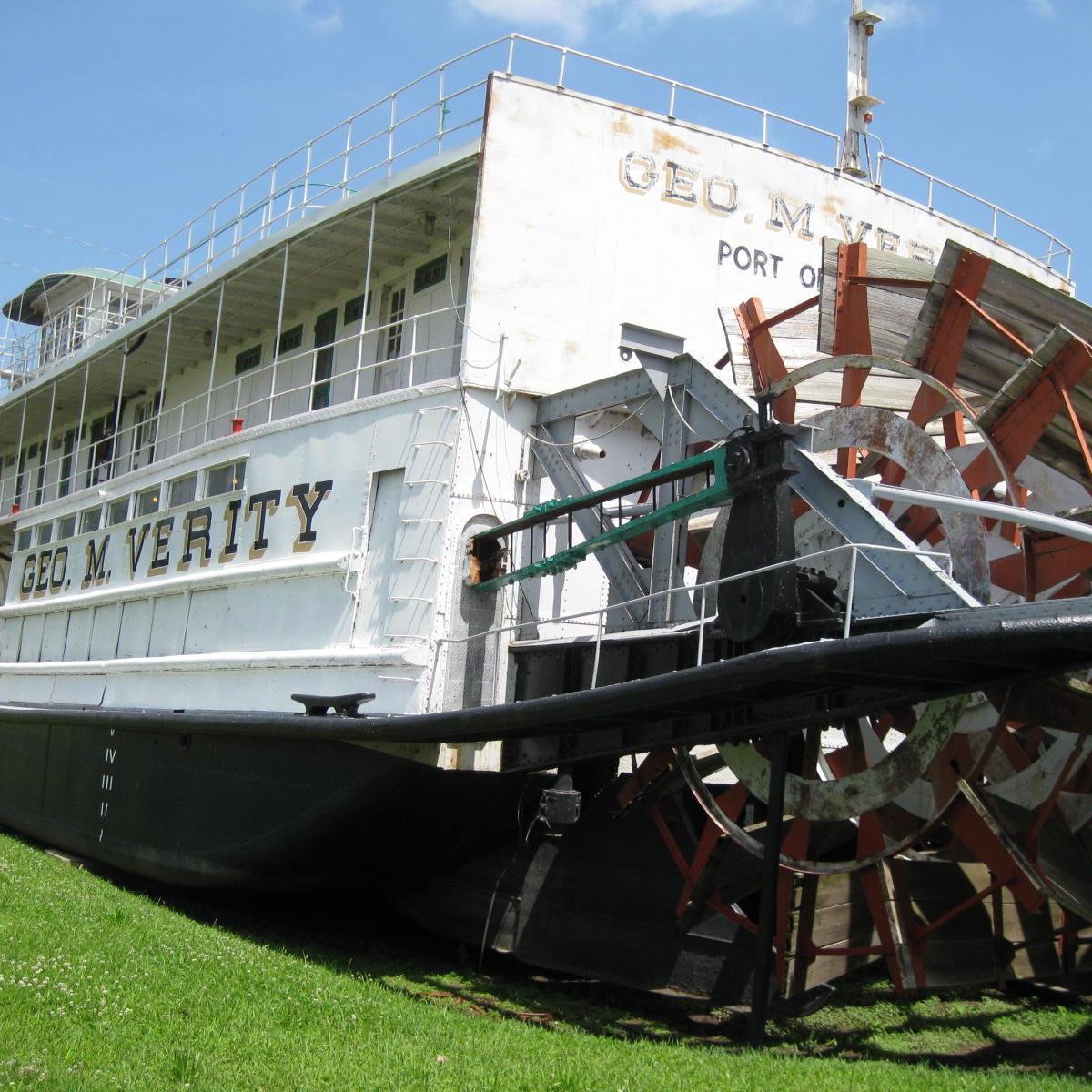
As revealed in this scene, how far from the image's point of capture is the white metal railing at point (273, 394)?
392 inches

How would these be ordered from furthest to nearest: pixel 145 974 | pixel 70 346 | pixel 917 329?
pixel 70 346
pixel 917 329
pixel 145 974

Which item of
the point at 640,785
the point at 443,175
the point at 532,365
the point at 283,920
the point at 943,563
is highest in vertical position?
the point at 443,175

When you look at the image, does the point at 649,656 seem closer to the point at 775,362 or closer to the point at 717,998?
the point at 717,998

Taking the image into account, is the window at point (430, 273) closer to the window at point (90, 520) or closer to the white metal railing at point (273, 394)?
the white metal railing at point (273, 394)

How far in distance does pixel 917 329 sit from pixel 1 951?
606cm

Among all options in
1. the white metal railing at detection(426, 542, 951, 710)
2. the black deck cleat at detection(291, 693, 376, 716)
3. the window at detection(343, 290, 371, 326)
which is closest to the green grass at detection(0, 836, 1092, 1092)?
the black deck cleat at detection(291, 693, 376, 716)

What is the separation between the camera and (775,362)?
8.88m

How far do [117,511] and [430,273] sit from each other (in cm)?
426

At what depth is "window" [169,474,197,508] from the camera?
11078 millimetres

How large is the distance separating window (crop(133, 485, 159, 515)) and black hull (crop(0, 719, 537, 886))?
2.01m

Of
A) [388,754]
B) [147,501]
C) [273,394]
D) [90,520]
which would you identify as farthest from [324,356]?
[388,754]

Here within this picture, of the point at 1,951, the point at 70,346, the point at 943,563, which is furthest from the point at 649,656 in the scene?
the point at 70,346

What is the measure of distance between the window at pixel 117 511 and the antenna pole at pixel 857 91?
22.8 feet

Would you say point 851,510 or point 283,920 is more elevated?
point 851,510
